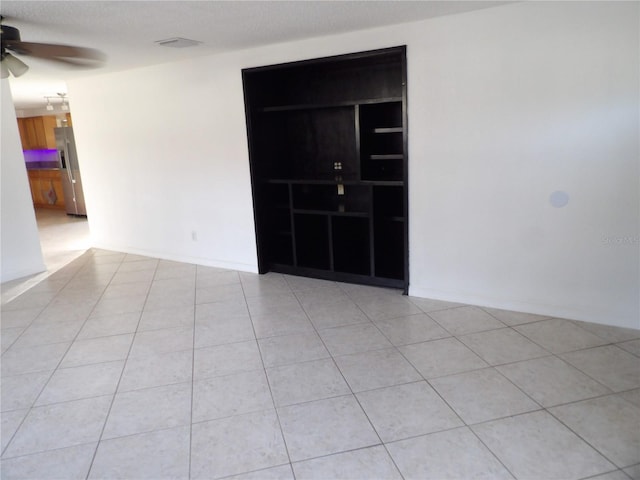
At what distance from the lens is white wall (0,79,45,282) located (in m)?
4.96

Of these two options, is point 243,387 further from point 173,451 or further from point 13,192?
point 13,192

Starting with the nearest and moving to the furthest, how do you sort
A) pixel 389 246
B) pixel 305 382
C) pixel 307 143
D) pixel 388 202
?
1. pixel 305 382
2. pixel 388 202
3. pixel 389 246
4. pixel 307 143

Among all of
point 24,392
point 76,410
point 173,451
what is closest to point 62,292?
point 24,392

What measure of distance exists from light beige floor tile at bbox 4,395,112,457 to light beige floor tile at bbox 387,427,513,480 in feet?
5.04

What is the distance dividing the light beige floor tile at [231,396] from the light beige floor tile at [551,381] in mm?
1460

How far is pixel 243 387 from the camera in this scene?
2676mm

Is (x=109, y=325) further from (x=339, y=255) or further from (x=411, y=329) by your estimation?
(x=411, y=329)

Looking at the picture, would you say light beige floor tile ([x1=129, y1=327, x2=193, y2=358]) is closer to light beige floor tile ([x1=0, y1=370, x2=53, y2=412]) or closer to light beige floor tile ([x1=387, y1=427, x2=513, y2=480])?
light beige floor tile ([x1=0, y1=370, x2=53, y2=412])

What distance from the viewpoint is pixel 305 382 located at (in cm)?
270

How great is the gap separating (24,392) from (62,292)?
6.76 feet

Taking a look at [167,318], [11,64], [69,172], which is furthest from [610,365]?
[69,172]

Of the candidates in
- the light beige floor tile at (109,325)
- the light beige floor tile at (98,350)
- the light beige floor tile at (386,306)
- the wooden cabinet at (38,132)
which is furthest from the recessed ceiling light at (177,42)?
the wooden cabinet at (38,132)

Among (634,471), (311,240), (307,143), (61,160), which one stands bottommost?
(634,471)

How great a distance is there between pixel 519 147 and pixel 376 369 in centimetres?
194
